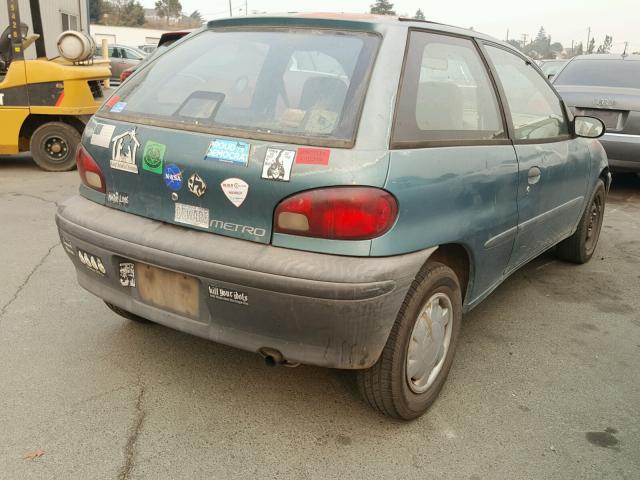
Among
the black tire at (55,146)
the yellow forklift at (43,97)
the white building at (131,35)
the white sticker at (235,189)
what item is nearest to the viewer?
the white sticker at (235,189)

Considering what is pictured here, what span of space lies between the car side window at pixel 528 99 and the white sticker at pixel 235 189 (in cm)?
157

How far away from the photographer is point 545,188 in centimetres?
336

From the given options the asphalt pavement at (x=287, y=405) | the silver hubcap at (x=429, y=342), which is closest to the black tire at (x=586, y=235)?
the asphalt pavement at (x=287, y=405)

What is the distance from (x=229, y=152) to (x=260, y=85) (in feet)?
1.34

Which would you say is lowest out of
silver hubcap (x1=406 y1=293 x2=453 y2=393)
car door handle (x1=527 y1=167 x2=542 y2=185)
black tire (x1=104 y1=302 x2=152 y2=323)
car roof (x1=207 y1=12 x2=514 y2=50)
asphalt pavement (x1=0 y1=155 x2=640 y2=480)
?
asphalt pavement (x1=0 y1=155 x2=640 y2=480)

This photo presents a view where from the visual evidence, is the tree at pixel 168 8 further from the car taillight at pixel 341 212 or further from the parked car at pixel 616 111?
the car taillight at pixel 341 212

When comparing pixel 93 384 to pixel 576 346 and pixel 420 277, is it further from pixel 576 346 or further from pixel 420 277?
pixel 576 346

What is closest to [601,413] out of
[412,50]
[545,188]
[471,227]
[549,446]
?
[549,446]

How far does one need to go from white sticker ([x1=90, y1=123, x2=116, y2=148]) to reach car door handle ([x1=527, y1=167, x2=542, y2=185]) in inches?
80.2

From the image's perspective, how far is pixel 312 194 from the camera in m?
2.13

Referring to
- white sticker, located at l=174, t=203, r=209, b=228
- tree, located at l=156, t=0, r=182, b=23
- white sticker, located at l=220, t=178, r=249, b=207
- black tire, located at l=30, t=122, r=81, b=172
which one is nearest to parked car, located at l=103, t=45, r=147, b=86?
black tire, located at l=30, t=122, r=81, b=172

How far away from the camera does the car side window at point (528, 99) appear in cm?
318

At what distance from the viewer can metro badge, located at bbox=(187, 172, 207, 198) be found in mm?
2307

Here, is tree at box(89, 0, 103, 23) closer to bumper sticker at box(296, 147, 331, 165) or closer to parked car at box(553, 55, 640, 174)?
parked car at box(553, 55, 640, 174)
